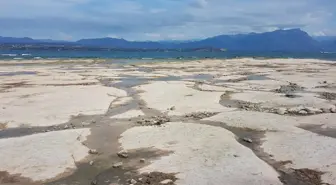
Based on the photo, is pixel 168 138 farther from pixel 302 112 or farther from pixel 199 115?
pixel 302 112

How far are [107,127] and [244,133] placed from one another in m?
8.86

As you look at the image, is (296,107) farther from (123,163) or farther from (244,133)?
(123,163)

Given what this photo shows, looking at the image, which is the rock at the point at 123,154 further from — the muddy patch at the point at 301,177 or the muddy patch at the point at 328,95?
the muddy patch at the point at 328,95

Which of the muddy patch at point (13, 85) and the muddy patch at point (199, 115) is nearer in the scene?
the muddy patch at point (199, 115)

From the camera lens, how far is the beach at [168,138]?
54.7 ft

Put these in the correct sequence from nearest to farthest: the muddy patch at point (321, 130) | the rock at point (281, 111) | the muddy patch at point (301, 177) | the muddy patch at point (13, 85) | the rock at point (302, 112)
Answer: the muddy patch at point (301, 177), the muddy patch at point (321, 130), the rock at point (302, 112), the rock at point (281, 111), the muddy patch at point (13, 85)

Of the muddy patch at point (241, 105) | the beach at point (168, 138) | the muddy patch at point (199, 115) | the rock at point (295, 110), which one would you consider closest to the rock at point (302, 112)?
the beach at point (168, 138)

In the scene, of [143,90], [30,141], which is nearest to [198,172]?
[30,141]

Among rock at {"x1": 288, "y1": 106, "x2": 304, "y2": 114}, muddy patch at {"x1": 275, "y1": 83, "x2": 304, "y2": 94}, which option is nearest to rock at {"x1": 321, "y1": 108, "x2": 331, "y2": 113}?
rock at {"x1": 288, "y1": 106, "x2": 304, "y2": 114}

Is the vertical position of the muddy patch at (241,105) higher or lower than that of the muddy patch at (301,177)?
higher

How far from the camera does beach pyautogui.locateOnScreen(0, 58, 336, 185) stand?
54.7 ft

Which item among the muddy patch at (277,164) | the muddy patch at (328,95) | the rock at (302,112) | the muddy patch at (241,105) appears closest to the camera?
the muddy patch at (277,164)

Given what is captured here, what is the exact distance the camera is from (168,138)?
22172 millimetres

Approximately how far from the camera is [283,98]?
3603cm
